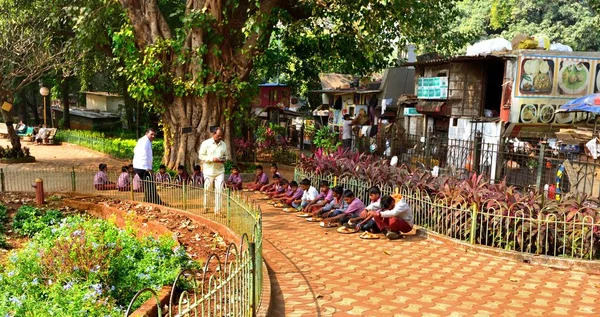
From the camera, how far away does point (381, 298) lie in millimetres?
5891

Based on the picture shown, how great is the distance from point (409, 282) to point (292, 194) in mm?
4902

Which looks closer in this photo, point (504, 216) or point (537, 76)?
point (504, 216)

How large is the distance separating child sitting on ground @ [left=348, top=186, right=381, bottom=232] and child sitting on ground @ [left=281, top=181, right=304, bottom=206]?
6.25 feet

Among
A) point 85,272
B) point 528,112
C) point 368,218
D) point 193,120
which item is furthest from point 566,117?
point 85,272

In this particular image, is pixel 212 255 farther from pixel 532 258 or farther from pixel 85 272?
pixel 532 258

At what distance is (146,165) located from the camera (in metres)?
10.8

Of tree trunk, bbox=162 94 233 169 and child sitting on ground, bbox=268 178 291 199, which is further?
tree trunk, bbox=162 94 233 169

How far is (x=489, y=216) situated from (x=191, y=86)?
9.23 m

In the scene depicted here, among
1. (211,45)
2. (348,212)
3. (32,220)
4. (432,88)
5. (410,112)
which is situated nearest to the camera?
(32,220)

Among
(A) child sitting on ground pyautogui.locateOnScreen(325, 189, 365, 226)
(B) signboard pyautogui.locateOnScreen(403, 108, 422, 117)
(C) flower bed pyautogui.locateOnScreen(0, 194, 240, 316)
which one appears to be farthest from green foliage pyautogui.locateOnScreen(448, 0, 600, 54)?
(C) flower bed pyautogui.locateOnScreen(0, 194, 240, 316)

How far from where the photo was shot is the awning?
19780 millimetres

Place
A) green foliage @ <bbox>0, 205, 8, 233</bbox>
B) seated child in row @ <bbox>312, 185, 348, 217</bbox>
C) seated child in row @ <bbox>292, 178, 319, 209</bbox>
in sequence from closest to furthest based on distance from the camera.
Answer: green foliage @ <bbox>0, 205, 8, 233</bbox> < seated child in row @ <bbox>312, 185, 348, 217</bbox> < seated child in row @ <bbox>292, 178, 319, 209</bbox>

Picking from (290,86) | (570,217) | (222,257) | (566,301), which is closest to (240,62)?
(222,257)

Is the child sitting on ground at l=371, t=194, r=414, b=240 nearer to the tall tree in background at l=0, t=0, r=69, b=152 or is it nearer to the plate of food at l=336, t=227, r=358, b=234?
the plate of food at l=336, t=227, r=358, b=234
